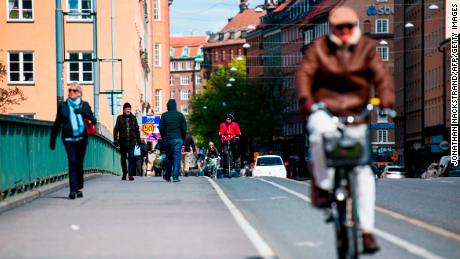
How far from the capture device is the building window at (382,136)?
5112 inches

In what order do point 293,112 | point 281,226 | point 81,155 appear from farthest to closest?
1. point 293,112
2. point 81,155
3. point 281,226

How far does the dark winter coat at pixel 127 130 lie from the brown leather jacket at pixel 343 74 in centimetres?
2024

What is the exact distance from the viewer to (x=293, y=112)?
166750mm

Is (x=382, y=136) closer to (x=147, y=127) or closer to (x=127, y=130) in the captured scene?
(x=147, y=127)

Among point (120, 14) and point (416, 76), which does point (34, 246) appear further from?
point (416, 76)

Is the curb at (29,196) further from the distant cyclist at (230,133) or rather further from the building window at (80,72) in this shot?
the building window at (80,72)

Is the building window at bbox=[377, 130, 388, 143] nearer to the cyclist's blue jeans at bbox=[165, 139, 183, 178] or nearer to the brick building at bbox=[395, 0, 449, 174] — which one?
the brick building at bbox=[395, 0, 449, 174]

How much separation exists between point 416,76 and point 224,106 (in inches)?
1558

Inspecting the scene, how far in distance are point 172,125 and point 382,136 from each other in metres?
102

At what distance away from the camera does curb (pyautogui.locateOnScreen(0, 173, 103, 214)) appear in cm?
1852

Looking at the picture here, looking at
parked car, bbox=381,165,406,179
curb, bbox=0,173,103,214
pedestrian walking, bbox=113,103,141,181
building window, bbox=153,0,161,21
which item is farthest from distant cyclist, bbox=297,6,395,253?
building window, bbox=153,0,161,21

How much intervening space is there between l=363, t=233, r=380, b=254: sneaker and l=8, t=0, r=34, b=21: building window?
61389 mm

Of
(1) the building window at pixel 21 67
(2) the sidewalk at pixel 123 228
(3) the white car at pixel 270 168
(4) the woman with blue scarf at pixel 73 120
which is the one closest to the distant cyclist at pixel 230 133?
(2) the sidewalk at pixel 123 228

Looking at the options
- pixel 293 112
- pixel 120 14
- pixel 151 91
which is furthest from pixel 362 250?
pixel 293 112
